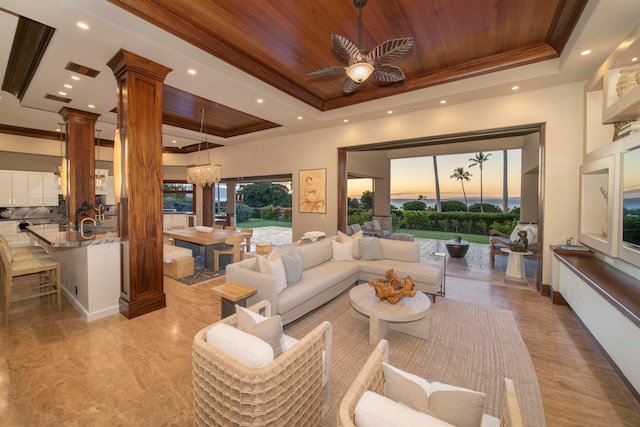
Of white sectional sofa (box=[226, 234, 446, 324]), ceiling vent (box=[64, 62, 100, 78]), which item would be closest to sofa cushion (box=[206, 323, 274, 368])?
white sectional sofa (box=[226, 234, 446, 324])

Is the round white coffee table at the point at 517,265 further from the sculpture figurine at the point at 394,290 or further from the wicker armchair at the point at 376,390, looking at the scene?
the wicker armchair at the point at 376,390

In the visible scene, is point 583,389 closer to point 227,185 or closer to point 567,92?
point 567,92

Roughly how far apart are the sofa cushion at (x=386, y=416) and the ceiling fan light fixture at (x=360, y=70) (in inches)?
111

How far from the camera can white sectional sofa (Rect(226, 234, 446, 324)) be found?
3.05 meters

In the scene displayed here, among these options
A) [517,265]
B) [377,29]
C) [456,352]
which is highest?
[377,29]

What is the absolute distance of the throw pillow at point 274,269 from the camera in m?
3.11

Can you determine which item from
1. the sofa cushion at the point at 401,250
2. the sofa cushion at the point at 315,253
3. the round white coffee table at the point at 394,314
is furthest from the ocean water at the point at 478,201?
the round white coffee table at the point at 394,314

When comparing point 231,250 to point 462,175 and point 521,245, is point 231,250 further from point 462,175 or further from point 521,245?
point 462,175

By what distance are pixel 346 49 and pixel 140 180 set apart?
9.72 ft

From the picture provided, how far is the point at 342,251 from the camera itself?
4.69m

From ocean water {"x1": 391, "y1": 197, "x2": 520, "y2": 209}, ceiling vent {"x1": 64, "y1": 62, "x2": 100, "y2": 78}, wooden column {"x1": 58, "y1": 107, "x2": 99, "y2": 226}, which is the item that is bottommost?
ocean water {"x1": 391, "y1": 197, "x2": 520, "y2": 209}

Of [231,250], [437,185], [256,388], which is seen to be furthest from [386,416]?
[437,185]

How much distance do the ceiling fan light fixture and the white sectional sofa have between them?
2.31m

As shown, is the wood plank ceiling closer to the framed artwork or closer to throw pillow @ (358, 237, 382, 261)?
the framed artwork
